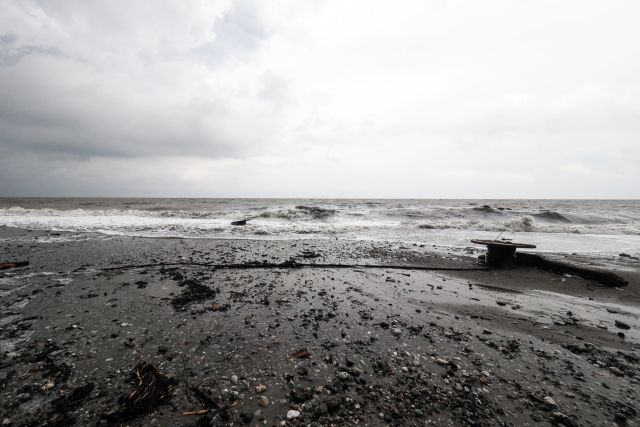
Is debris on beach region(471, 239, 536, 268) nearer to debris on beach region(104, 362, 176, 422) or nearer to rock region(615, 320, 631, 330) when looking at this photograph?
rock region(615, 320, 631, 330)

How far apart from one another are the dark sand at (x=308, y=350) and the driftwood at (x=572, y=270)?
1.23 feet

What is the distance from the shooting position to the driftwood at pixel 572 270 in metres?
7.96

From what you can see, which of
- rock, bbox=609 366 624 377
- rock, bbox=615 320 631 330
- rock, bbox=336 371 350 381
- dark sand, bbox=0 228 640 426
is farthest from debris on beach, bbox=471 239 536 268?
rock, bbox=336 371 350 381

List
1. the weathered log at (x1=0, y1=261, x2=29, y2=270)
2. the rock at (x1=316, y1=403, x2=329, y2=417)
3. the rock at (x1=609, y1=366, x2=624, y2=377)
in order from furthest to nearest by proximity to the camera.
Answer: the weathered log at (x1=0, y1=261, x2=29, y2=270), the rock at (x1=609, y1=366, x2=624, y2=377), the rock at (x1=316, y1=403, x2=329, y2=417)

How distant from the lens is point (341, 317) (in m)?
5.52

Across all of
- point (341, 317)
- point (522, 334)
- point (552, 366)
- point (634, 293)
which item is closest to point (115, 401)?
point (341, 317)

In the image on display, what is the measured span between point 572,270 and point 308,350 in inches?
381

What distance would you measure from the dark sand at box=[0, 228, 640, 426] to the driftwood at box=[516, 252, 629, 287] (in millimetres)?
376

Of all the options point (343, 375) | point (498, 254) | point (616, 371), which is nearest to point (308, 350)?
point (343, 375)

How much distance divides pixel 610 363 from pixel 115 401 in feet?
22.4

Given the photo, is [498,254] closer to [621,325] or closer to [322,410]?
[621,325]

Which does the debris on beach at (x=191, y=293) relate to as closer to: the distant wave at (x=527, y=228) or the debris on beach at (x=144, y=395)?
the debris on beach at (x=144, y=395)

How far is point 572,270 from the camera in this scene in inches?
351

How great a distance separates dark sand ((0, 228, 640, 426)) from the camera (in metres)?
3.09
